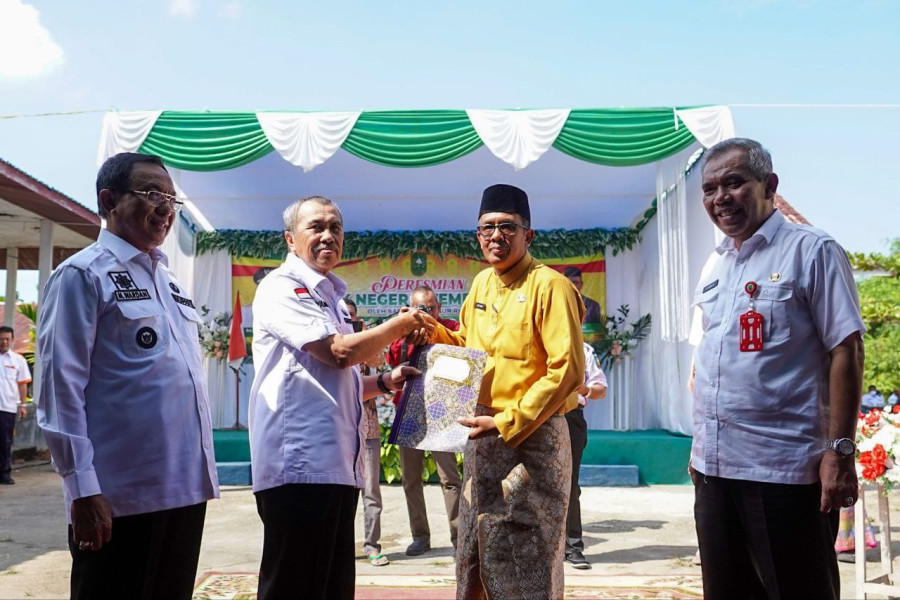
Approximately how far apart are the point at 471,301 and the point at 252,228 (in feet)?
31.1

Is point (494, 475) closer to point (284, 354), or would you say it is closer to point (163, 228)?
point (284, 354)

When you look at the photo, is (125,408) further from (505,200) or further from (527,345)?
(505,200)

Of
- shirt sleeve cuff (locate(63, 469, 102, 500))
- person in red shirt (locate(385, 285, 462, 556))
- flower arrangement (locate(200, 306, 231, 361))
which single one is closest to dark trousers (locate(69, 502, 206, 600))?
shirt sleeve cuff (locate(63, 469, 102, 500))

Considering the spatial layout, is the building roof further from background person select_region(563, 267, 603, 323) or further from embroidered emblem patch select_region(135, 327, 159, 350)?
embroidered emblem patch select_region(135, 327, 159, 350)

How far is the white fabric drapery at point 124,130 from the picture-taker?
8.17 metres

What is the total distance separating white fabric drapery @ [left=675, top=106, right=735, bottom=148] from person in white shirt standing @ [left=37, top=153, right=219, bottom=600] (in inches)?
266

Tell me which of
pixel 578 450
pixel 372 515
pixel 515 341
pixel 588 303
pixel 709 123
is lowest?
pixel 372 515

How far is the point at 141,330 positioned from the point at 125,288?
0.13 m

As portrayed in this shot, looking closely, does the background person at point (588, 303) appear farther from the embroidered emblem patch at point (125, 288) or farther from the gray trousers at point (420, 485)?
the embroidered emblem patch at point (125, 288)

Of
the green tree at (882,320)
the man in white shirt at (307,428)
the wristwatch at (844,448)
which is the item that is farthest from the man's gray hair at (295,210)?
the green tree at (882,320)

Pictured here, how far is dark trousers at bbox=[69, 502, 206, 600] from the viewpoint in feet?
7.13

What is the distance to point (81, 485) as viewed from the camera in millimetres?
2117

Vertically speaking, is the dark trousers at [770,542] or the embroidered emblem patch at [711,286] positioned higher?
the embroidered emblem patch at [711,286]

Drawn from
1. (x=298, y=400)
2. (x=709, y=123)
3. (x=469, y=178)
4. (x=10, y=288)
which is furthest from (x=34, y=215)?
(x=298, y=400)
